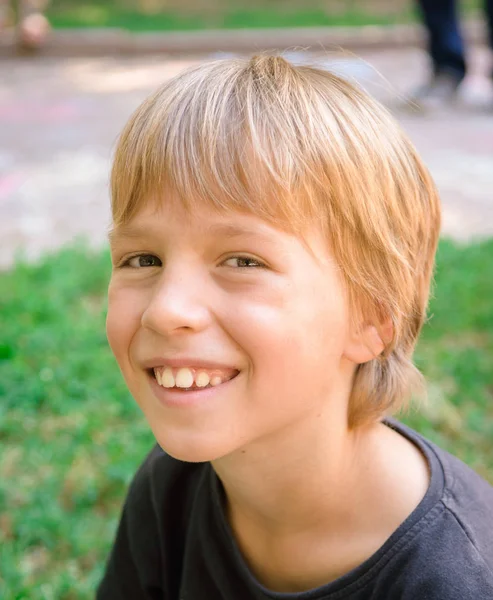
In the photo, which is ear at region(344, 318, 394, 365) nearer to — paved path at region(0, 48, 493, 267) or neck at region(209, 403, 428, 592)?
neck at region(209, 403, 428, 592)

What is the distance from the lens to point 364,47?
9.22 metres

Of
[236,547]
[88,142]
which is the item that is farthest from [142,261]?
[88,142]

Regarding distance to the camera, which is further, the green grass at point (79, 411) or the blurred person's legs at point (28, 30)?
the blurred person's legs at point (28, 30)

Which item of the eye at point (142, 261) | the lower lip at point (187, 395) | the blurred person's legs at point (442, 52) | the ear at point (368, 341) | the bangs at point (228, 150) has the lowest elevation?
the blurred person's legs at point (442, 52)

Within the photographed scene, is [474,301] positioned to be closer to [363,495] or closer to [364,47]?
[363,495]

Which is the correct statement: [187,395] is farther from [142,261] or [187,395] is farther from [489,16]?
[489,16]

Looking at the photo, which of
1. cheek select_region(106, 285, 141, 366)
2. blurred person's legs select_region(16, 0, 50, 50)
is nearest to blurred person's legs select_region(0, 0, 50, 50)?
blurred person's legs select_region(16, 0, 50, 50)

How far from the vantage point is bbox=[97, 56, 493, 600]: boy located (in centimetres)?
125

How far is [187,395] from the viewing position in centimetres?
127

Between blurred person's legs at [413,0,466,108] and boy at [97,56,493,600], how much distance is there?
196 inches

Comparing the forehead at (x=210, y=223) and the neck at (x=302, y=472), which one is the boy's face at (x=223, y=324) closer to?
the forehead at (x=210, y=223)

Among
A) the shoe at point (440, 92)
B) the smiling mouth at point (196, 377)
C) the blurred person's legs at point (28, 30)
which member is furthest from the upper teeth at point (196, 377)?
the blurred person's legs at point (28, 30)

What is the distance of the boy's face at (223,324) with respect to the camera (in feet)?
4.04

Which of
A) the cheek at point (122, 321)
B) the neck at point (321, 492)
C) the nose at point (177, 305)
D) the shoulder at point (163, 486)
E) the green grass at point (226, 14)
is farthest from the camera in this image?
the green grass at point (226, 14)
